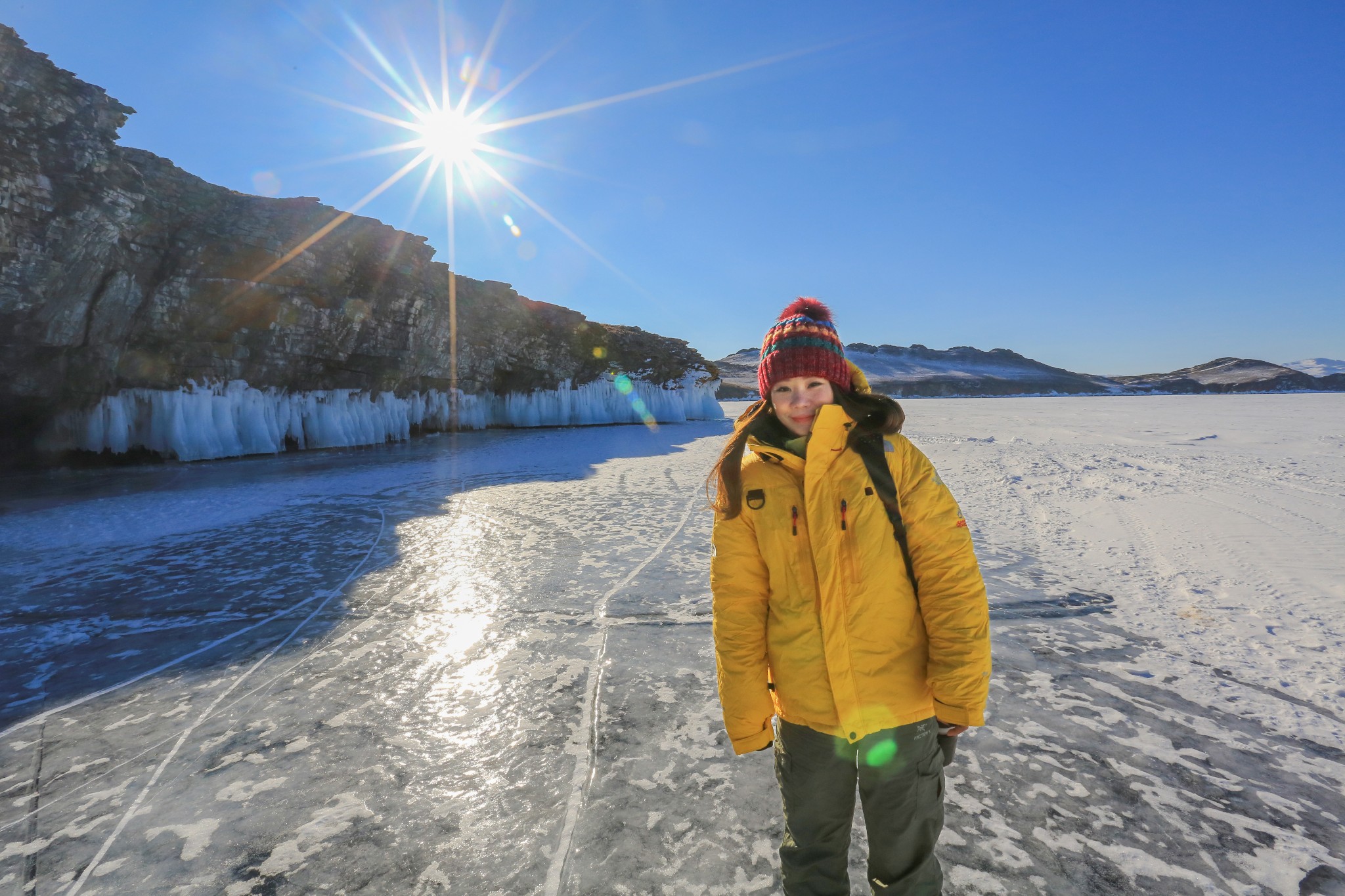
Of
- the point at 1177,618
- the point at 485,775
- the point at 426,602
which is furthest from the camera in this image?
the point at 426,602

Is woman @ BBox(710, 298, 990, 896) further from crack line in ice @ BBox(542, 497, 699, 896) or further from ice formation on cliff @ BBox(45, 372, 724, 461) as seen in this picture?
ice formation on cliff @ BBox(45, 372, 724, 461)

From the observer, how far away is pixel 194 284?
16.8 meters

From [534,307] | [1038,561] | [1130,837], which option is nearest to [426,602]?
[1130,837]

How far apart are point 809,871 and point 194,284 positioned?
2181cm

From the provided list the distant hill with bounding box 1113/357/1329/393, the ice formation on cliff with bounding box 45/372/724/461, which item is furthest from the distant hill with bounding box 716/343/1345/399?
the ice formation on cliff with bounding box 45/372/724/461

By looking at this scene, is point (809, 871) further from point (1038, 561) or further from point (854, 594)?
point (1038, 561)

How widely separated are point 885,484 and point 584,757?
232 centimetres

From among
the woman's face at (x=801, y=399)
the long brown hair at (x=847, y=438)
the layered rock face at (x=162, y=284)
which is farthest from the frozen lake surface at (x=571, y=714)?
the layered rock face at (x=162, y=284)

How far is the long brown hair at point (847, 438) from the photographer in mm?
1871

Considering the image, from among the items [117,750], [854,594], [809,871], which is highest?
[854,594]

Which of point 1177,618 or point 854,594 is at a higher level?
point 854,594

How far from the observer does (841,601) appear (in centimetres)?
178

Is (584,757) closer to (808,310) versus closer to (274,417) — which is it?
(808,310)

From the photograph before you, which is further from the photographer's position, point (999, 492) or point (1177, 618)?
point (999, 492)
